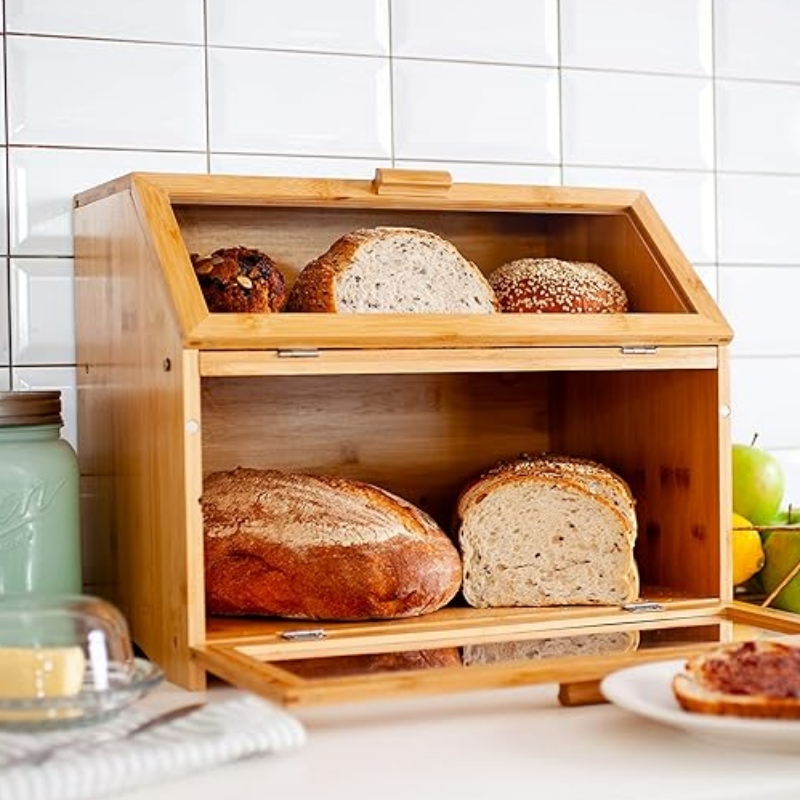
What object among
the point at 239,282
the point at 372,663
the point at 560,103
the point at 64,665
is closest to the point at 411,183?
the point at 239,282

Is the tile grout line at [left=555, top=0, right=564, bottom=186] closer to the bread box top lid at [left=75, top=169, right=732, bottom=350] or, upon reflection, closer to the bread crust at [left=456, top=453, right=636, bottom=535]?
the bread box top lid at [left=75, top=169, right=732, bottom=350]

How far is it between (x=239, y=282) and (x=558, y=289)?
0.35 meters

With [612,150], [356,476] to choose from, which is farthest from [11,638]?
[612,150]

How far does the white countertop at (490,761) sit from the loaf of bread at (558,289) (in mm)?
481

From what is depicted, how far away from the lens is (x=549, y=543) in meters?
1.52

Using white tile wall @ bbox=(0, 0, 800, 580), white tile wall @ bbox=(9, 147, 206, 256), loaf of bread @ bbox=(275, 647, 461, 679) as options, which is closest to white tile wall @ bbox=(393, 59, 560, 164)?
white tile wall @ bbox=(0, 0, 800, 580)

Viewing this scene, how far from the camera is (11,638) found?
47.1 inches

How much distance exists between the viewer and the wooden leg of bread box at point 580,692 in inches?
48.5

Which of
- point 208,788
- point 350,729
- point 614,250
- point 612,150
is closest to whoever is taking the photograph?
point 208,788

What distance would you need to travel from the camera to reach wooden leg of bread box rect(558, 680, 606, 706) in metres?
1.23

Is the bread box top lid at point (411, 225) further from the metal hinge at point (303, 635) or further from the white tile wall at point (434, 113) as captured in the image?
the metal hinge at point (303, 635)

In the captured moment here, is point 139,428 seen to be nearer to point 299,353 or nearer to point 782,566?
point 299,353

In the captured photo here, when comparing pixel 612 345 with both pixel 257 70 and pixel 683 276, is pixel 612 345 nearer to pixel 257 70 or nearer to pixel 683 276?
pixel 683 276

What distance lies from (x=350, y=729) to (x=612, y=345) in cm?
48
